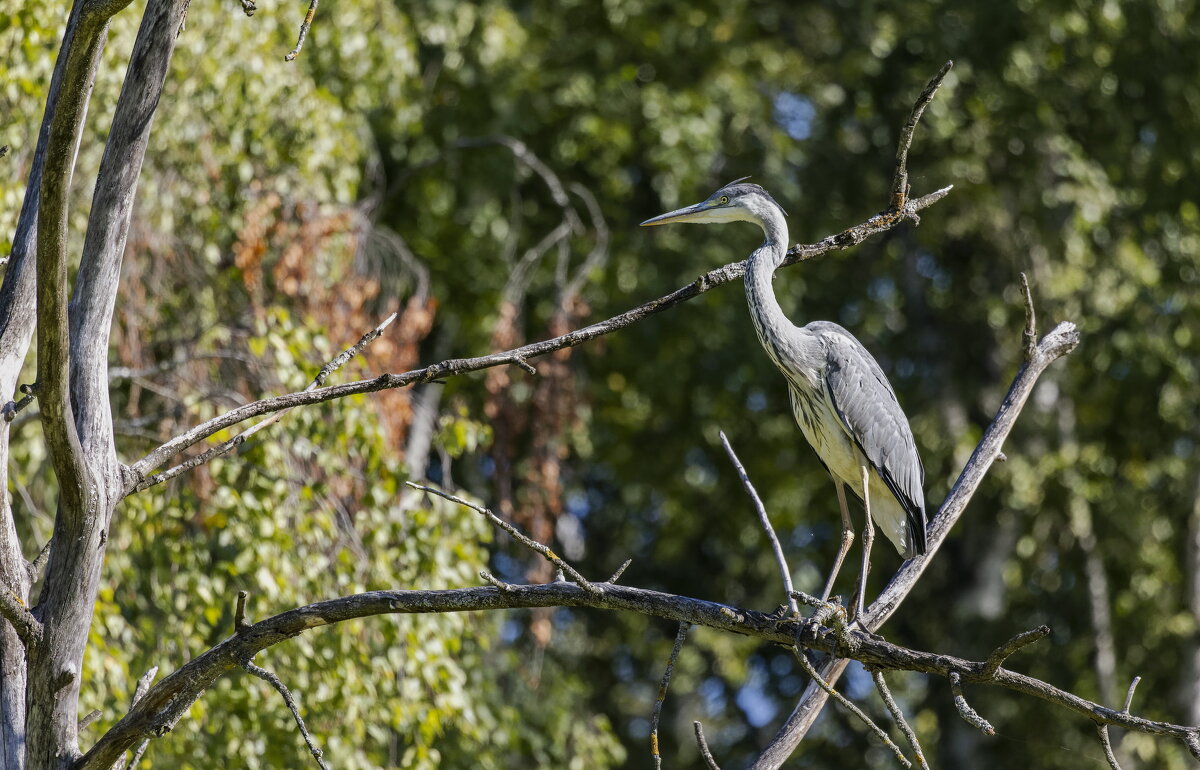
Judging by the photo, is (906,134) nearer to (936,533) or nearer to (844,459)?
(936,533)

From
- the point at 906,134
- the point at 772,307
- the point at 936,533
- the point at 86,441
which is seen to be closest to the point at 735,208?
the point at 772,307

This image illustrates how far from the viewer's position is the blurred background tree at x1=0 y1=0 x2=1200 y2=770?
6.26 meters

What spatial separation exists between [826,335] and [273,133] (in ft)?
9.85

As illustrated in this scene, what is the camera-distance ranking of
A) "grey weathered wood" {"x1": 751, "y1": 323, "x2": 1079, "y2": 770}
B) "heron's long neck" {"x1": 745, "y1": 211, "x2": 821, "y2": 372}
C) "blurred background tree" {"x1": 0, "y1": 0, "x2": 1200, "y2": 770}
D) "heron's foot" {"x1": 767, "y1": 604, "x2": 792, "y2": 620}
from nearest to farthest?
"heron's foot" {"x1": 767, "y1": 604, "x2": 792, "y2": 620}, "grey weathered wood" {"x1": 751, "y1": 323, "x2": 1079, "y2": 770}, "heron's long neck" {"x1": 745, "y1": 211, "x2": 821, "y2": 372}, "blurred background tree" {"x1": 0, "y1": 0, "x2": 1200, "y2": 770}

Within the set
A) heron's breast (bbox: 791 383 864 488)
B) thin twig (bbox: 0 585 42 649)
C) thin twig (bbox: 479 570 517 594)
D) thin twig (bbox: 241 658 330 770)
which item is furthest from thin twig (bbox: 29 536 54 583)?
heron's breast (bbox: 791 383 864 488)

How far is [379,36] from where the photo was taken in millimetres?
7617

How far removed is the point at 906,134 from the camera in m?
2.80

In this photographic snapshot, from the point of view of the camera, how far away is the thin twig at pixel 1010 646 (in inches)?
81.3

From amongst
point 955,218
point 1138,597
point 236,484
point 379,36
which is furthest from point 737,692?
point 236,484

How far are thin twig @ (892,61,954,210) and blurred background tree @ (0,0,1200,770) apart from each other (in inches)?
118

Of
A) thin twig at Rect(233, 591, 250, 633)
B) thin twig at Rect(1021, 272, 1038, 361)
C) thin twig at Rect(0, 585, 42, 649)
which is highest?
thin twig at Rect(0, 585, 42, 649)

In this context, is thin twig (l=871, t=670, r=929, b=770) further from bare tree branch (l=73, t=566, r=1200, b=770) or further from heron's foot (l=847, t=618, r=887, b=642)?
heron's foot (l=847, t=618, r=887, b=642)

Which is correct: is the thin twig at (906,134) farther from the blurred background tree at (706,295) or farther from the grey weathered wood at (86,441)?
the blurred background tree at (706,295)

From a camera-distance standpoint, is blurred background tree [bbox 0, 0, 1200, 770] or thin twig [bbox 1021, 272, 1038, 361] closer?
thin twig [bbox 1021, 272, 1038, 361]
